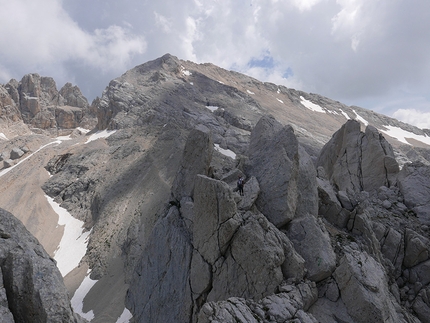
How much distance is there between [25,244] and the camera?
285 inches

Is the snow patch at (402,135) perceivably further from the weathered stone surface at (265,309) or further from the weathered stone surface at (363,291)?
the weathered stone surface at (265,309)

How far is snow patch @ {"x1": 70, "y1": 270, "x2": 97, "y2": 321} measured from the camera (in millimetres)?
27005

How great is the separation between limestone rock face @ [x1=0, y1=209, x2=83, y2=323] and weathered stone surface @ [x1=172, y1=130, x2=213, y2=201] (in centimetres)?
901

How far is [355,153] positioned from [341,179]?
2767 millimetres

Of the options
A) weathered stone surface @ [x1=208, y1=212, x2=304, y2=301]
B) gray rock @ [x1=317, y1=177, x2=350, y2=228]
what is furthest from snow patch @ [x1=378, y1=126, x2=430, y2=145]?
weathered stone surface @ [x1=208, y1=212, x2=304, y2=301]

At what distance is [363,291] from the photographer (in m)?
9.94

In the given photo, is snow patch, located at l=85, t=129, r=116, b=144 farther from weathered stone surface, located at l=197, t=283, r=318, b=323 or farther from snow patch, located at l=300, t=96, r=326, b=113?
snow patch, located at l=300, t=96, r=326, b=113

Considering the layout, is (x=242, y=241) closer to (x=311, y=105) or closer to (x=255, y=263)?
(x=255, y=263)

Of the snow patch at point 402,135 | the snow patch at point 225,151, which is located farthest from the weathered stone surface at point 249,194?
the snow patch at point 402,135

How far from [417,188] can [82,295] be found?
33.2m

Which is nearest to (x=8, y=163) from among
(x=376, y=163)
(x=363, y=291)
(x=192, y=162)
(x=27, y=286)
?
(x=192, y=162)

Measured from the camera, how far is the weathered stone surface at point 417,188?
56.7 ft

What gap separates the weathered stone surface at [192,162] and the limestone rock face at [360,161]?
13.3 meters

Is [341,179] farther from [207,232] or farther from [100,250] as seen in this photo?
[100,250]
